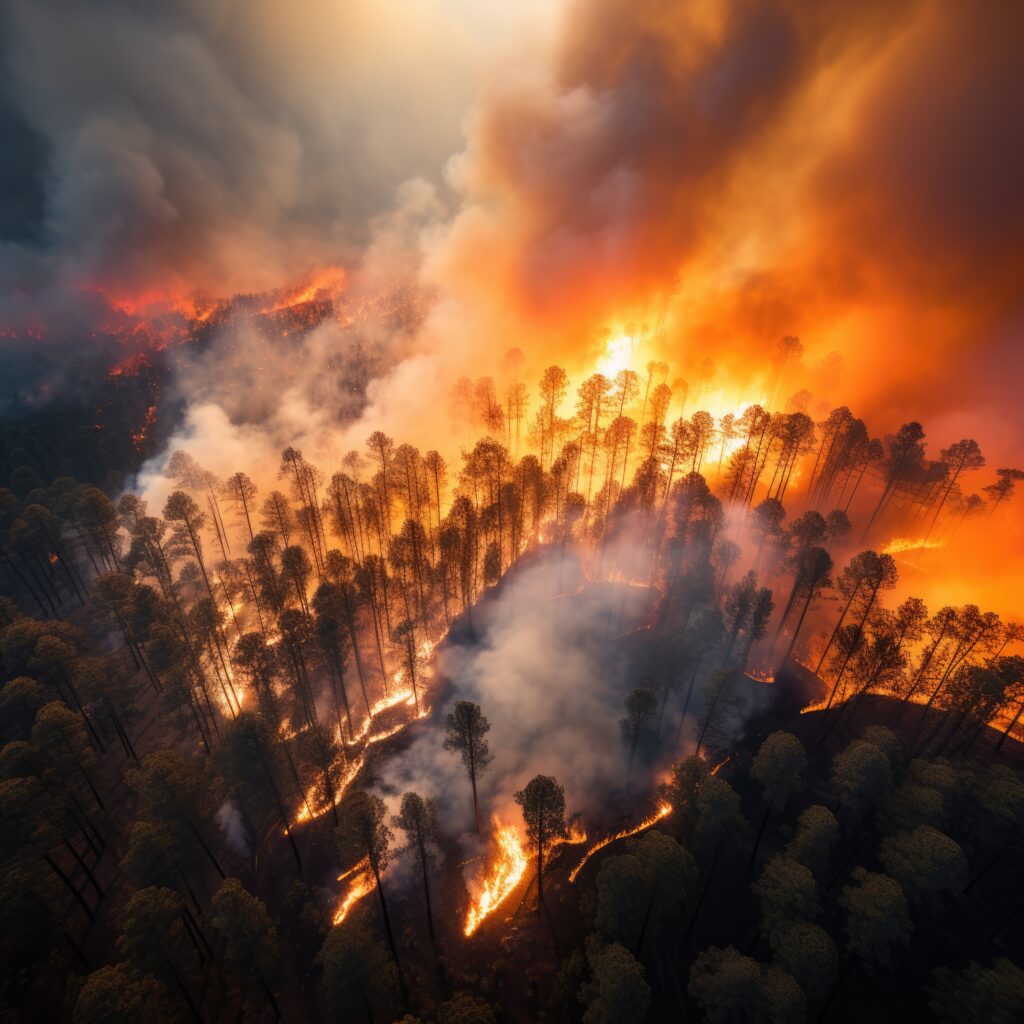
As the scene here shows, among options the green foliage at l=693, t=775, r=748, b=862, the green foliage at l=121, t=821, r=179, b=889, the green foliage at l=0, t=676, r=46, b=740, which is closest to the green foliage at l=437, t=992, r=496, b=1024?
the green foliage at l=693, t=775, r=748, b=862

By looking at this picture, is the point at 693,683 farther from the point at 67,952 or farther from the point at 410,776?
the point at 67,952

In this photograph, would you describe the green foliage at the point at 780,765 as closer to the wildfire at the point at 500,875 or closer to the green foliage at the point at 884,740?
the green foliage at the point at 884,740

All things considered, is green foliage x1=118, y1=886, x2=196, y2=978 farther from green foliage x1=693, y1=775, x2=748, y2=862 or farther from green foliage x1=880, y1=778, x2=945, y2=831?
green foliage x1=880, y1=778, x2=945, y2=831

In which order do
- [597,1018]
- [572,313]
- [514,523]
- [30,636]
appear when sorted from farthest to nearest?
[572,313]
[514,523]
[30,636]
[597,1018]

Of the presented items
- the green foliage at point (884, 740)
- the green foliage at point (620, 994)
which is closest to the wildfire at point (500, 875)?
the green foliage at point (620, 994)

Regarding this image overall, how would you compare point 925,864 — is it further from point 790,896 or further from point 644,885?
point 644,885

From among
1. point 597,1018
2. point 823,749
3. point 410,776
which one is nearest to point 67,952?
point 410,776
